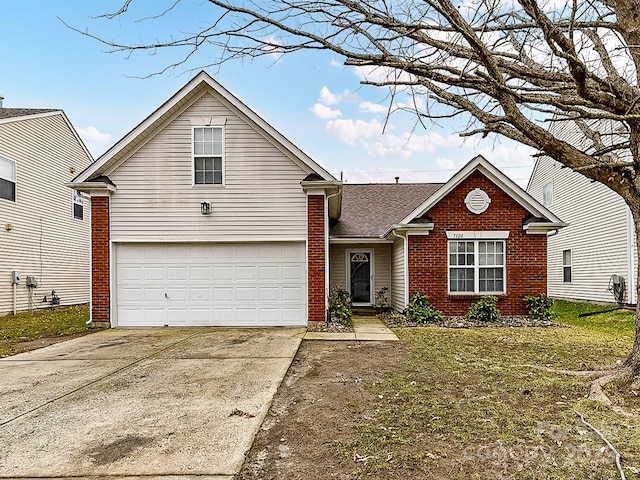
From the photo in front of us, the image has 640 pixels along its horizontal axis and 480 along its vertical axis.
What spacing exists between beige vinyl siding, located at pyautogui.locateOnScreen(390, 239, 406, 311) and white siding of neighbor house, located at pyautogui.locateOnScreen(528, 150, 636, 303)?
5.46 meters

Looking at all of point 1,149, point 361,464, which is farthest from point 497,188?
point 1,149

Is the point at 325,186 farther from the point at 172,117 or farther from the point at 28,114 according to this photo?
the point at 28,114

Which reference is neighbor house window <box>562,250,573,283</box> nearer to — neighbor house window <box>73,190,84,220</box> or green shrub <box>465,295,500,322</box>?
green shrub <box>465,295,500,322</box>

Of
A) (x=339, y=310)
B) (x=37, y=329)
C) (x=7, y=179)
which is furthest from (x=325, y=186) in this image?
(x=7, y=179)

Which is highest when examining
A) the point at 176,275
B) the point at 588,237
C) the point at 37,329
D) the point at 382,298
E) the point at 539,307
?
the point at 588,237

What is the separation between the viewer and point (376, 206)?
58.5 feet

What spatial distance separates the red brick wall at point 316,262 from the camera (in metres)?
11.8

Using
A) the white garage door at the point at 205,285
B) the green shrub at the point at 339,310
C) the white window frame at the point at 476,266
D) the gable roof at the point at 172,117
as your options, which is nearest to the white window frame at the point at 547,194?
the white window frame at the point at 476,266

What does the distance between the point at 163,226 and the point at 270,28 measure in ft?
27.5

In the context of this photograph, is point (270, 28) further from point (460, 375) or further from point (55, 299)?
point (55, 299)

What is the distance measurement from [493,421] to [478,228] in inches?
370

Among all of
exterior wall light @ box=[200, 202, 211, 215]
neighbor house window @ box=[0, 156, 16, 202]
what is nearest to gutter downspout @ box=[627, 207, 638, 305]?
exterior wall light @ box=[200, 202, 211, 215]

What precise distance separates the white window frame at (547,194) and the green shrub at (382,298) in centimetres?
1082

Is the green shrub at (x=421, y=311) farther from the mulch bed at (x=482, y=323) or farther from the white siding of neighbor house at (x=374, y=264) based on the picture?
the white siding of neighbor house at (x=374, y=264)
